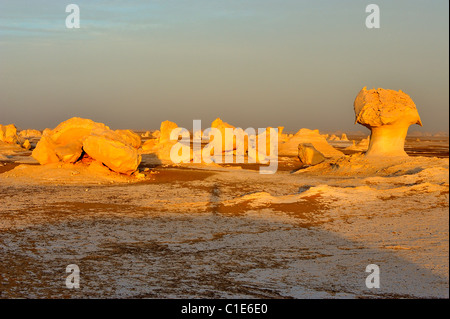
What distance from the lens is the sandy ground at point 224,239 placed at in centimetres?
632

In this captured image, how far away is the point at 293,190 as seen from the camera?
1488 cm

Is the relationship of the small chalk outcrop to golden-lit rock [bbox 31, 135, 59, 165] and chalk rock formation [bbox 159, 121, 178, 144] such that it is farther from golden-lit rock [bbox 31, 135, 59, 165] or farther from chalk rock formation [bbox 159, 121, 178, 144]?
chalk rock formation [bbox 159, 121, 178, 144]

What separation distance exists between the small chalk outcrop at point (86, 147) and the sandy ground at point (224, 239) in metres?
1.48

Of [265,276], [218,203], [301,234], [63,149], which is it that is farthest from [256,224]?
[63,149]

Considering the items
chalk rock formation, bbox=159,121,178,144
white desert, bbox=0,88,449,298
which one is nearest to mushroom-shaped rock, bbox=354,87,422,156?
white desert, bbox=0,88,449,298

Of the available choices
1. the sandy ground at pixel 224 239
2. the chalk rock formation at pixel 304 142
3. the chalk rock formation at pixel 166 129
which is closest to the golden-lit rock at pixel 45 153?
the sandy ground at pixel 224 239

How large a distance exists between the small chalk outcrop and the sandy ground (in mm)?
1481

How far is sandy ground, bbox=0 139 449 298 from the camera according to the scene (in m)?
6.32

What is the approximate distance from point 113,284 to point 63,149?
1220 centimetres

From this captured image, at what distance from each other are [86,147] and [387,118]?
36.3ft

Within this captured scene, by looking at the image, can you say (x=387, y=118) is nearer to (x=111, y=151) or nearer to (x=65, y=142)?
(x=111, y=151)

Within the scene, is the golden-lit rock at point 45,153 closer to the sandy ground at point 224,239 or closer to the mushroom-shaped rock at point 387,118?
the sandy ground at point 224,239

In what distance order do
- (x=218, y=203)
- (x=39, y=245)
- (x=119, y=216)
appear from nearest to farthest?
(x=39, y=245)
(x=119, y=216)
(x=218, y=203)

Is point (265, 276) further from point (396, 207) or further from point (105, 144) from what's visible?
point (105, 144)
